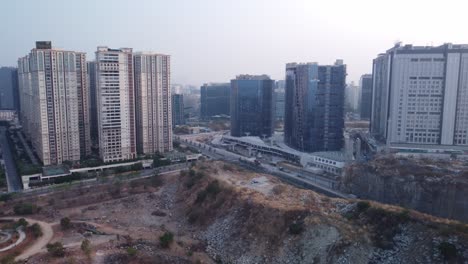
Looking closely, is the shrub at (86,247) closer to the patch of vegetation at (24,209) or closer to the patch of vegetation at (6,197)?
the patch of vegetation at (24,209)

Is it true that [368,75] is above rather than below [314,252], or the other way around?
above

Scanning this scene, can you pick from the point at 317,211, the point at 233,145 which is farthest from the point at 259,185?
the point at 233,145

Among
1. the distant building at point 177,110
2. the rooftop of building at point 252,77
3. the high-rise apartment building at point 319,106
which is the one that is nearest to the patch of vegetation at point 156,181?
the high-rise apartment building at point 319,106

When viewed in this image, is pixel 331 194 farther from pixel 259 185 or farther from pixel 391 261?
pixel 391 261

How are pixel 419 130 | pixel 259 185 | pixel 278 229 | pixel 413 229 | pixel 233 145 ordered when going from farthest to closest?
pixel 233 145, pixel 419 130, pixel 259 185, pixel 278 229, pixel 413 229

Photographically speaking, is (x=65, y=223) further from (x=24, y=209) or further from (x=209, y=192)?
(x=209, y=192)

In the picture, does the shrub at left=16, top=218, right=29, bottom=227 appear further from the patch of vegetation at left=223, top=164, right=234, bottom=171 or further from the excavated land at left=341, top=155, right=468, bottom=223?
the excavated land at left=341, top=155, right=468, bottom=223

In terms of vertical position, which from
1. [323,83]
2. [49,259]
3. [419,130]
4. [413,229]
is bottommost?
[49,259]
